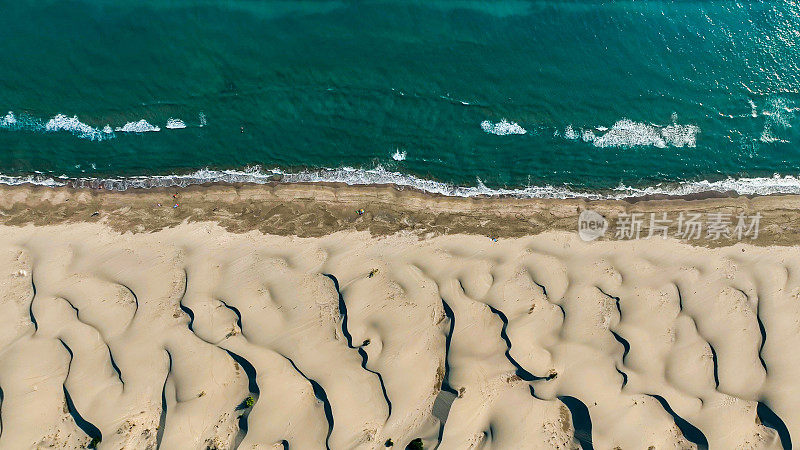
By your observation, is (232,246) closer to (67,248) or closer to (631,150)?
(67,248)

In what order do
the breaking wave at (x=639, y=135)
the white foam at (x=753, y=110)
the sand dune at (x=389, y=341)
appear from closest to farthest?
the sand dune at (x=389, y=341), the breaking wave at (x=639, y=135), the white foam at (x=753, y=110)

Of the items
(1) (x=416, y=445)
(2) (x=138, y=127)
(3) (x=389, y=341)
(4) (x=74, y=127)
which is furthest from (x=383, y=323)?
(4) (x=74, y=127)

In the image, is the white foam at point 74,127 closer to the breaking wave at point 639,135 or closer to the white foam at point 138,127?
the white foam at point 138,127

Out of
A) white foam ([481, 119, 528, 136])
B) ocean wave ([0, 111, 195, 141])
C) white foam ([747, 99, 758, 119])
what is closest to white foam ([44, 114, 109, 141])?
ocean wave ([0, 111, 195, 141])

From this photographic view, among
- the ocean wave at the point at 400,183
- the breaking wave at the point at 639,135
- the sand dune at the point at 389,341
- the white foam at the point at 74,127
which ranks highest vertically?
the breaking wave at the point at 639,135

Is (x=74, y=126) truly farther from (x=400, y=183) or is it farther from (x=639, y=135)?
(x=639, y=135)

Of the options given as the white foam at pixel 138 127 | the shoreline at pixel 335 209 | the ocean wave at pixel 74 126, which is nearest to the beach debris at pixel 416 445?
the shoreline at pixel 335 209

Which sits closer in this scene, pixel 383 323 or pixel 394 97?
pixel 383 323
